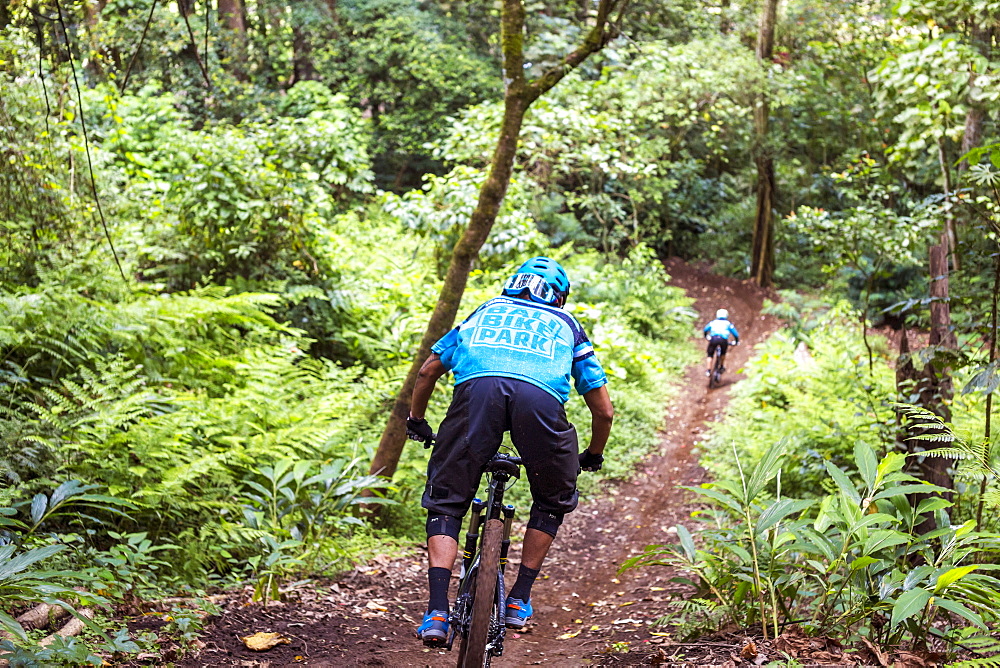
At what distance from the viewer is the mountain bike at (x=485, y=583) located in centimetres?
299

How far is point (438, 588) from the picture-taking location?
10.7 feet

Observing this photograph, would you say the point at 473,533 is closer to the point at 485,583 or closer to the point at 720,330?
the point at 485,583

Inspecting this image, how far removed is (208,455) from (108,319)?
6.34 ft

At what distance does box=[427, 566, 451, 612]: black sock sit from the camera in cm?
320

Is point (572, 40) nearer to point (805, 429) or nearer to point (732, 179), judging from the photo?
point (805, 429)

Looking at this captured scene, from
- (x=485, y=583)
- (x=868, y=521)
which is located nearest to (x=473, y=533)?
(x=485, y=583)

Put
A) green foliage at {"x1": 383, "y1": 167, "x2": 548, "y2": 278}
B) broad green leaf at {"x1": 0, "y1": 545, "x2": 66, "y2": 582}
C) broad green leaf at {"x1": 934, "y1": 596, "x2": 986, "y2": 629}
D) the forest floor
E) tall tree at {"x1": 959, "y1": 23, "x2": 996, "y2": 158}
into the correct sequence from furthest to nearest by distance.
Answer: green foliage at {"x1": 383, "y1": 167, "x2": 548, "y2": 278} → tall tree at {"x1": 959, "y1": 23, "x2": 996, "y2": 158} → the forest floor → broad green leaf at {"x1": 934, "y1": 596, "x2": 986, "y2": 629} → broad green leaf at {"x1": 0, "y1": 545, "x2": 66, "y2": 582}

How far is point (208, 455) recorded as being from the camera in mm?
5035

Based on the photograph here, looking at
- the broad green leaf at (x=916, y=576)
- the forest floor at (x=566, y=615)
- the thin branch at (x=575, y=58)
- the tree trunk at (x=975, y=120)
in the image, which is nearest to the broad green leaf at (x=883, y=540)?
the broad green leaf at (x=916, y=576)

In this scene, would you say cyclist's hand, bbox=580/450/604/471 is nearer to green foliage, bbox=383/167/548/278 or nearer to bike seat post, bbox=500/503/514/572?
bike seat post, bbox=500/503/514/572

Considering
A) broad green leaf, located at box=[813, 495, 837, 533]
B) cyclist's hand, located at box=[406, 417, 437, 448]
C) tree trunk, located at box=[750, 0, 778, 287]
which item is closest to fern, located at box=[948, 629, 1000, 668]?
broad green leaf, located at box=[813, 495, 837, 533]

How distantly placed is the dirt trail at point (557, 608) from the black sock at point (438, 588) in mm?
871

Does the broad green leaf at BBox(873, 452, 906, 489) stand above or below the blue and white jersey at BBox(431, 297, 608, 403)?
below

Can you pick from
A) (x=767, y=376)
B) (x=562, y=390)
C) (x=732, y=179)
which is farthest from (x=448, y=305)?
(x=732, y=179)
